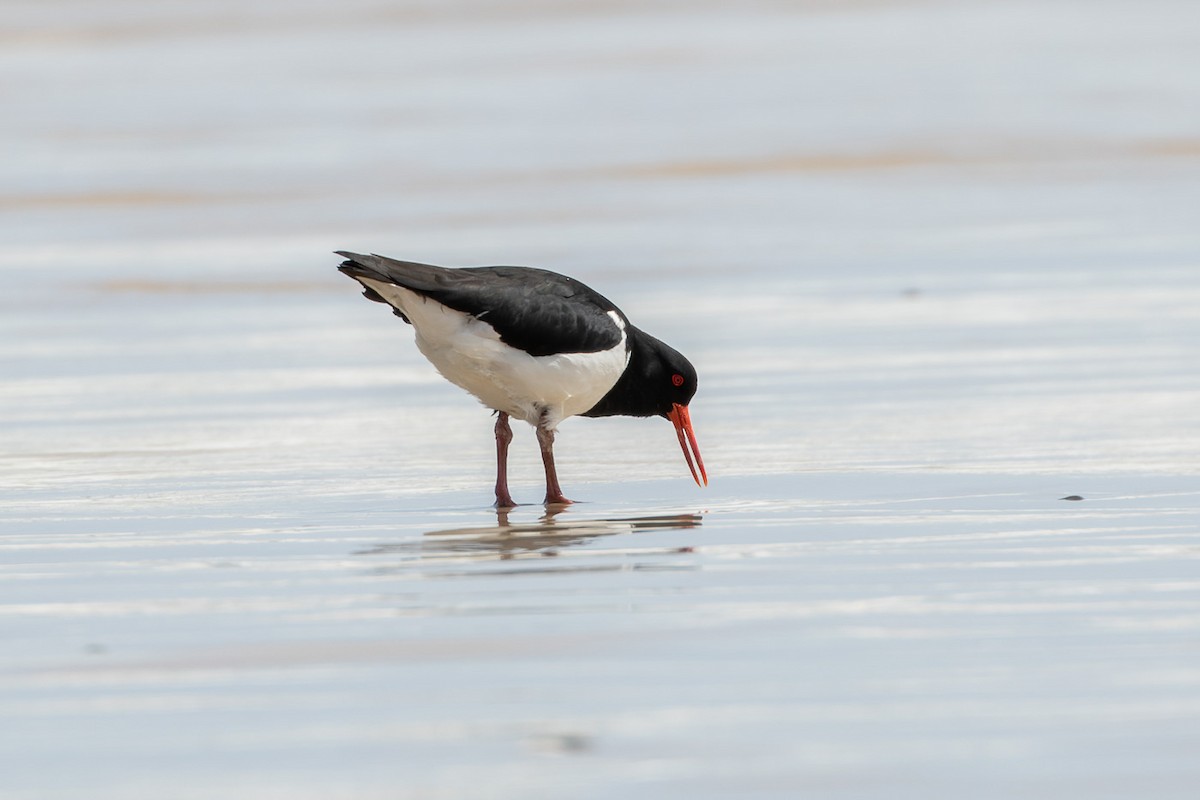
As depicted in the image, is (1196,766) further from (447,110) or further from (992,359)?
(447,110)

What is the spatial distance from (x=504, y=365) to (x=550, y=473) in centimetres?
44

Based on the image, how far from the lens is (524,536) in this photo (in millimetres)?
6648

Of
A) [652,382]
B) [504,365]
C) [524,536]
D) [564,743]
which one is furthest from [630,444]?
[564,743]

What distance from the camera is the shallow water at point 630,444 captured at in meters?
4.24

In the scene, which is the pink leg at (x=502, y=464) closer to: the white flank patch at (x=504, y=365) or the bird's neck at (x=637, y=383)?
the white flank patch at (x=504, y=365)

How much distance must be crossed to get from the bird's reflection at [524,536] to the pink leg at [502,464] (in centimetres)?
29

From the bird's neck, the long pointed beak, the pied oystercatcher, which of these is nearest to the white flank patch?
the pied oystercatcher

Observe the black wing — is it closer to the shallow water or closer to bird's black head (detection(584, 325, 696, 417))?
bird's black head (detection(584, 325, 696, 417))

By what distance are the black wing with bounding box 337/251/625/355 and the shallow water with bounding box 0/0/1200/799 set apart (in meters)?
0.60

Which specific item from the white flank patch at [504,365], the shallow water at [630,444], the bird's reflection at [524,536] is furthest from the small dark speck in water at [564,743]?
the white flank patch at [504,365]

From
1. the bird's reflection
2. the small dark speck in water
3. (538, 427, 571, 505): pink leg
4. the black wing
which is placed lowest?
the small dark speck in water

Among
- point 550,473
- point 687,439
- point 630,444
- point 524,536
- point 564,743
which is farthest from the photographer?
point 630,444

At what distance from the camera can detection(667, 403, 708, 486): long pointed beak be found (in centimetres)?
775

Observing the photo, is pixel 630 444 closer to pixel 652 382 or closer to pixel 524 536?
pixel 652 382
